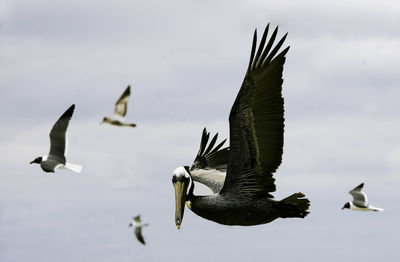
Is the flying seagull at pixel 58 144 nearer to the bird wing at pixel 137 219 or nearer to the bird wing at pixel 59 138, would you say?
the bird wing at pixel 59 138

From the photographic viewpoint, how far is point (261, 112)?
46.0 feet

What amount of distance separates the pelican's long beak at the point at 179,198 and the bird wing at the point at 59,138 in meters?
5.11

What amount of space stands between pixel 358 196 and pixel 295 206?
14.8 m

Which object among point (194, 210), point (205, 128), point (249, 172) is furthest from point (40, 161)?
point (249, 172)

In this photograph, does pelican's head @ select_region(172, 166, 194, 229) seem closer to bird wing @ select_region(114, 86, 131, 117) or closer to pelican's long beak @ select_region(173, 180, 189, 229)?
pelican's long beak @ select_region(173, 180, 189, 229)

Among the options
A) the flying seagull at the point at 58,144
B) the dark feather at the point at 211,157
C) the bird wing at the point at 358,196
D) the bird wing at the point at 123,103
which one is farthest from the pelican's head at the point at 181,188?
the bird wing at the point at 358,196

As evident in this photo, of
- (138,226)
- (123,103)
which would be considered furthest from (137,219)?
(123,103)

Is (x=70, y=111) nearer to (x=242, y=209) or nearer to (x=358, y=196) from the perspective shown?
(x=242, y=209)

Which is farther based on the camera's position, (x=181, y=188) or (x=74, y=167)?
(x=74, y=167)

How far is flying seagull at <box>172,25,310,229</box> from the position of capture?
1396 centimetres

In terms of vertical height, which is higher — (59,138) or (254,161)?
(59,138)

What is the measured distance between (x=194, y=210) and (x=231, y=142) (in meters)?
2.01

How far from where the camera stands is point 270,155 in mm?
14398

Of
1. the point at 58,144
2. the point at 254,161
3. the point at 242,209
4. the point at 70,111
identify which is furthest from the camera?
the point at 58,144
